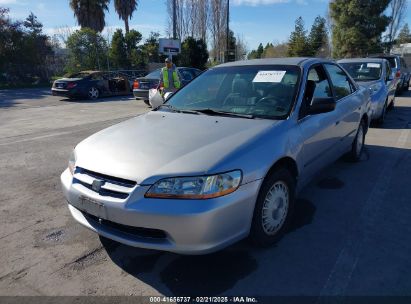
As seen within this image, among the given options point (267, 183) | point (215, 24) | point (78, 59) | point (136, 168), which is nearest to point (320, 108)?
point (267, 183)

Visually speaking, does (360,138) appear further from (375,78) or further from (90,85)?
(90,85)

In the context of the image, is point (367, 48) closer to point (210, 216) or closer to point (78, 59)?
point (78, 59)

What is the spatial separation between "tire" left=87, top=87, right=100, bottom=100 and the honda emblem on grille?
14.0m

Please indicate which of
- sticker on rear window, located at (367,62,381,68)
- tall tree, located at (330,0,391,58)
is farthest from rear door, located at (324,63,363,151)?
tall tree, located at (330,0,391,58)

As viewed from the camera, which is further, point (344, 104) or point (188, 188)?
point (344, 104)

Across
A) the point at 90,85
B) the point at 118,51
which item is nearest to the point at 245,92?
the point at 90,85

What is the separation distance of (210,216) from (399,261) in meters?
1.67

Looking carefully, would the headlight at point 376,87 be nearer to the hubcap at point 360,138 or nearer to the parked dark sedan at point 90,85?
the hubcap at point 360,138

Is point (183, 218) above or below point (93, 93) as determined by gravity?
above

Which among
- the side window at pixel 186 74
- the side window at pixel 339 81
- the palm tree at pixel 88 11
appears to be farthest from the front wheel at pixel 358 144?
the palm tree at pixel 88 11

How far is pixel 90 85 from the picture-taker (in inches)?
620

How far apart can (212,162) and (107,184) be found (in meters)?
0.79

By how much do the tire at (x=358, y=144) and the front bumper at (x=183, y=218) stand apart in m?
3.22

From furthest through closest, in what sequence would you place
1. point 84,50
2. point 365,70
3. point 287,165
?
point 84,50 < point 365,70 < point 287,165
